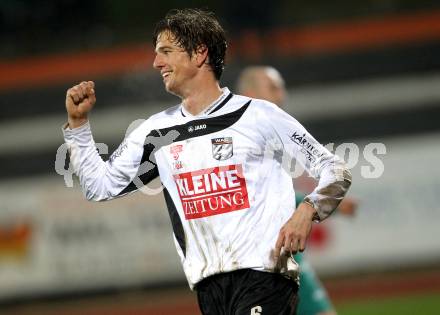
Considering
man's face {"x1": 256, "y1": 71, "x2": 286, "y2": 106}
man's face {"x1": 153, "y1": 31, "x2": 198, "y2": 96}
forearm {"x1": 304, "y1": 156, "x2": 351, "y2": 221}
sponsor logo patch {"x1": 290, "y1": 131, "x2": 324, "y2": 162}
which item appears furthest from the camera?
man's face {"x1": 256, "y1": 71, "x2": 286, "y2": 106}

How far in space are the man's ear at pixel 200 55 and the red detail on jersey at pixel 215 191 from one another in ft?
1.59

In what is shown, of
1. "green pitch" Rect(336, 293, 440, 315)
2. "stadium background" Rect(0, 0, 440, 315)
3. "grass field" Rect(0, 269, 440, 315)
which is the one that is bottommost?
"grass field" Rect(0, 269, 440, 315)

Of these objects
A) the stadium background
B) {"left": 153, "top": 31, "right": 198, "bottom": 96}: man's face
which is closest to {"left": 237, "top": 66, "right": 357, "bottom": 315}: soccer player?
{"left": 153, "top": 31, "right": 198, "bottom": 96}: man's face

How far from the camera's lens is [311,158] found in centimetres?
387

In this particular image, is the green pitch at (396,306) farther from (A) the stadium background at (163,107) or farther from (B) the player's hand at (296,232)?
(B) the player's hand at (296,232)

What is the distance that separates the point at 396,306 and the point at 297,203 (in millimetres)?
4593

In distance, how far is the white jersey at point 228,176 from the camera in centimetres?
381

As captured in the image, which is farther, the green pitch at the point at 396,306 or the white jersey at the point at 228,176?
the green pitch at the point at 396,306

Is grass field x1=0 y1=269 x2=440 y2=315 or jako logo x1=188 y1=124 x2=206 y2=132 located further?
grass field x1=0 y1=269 x2=440 y2=315

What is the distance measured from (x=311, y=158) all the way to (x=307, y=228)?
0.38m

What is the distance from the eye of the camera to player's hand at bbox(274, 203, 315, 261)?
11.7 feet

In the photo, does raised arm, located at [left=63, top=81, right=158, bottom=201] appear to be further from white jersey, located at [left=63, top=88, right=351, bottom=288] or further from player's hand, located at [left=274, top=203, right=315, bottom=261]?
player's hand, located at [left=274, top=203, right=315, bottom=261]

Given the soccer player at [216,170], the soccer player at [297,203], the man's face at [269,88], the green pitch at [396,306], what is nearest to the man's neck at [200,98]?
the soccer player at [216,170]

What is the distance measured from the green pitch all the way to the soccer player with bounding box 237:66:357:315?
321cm
